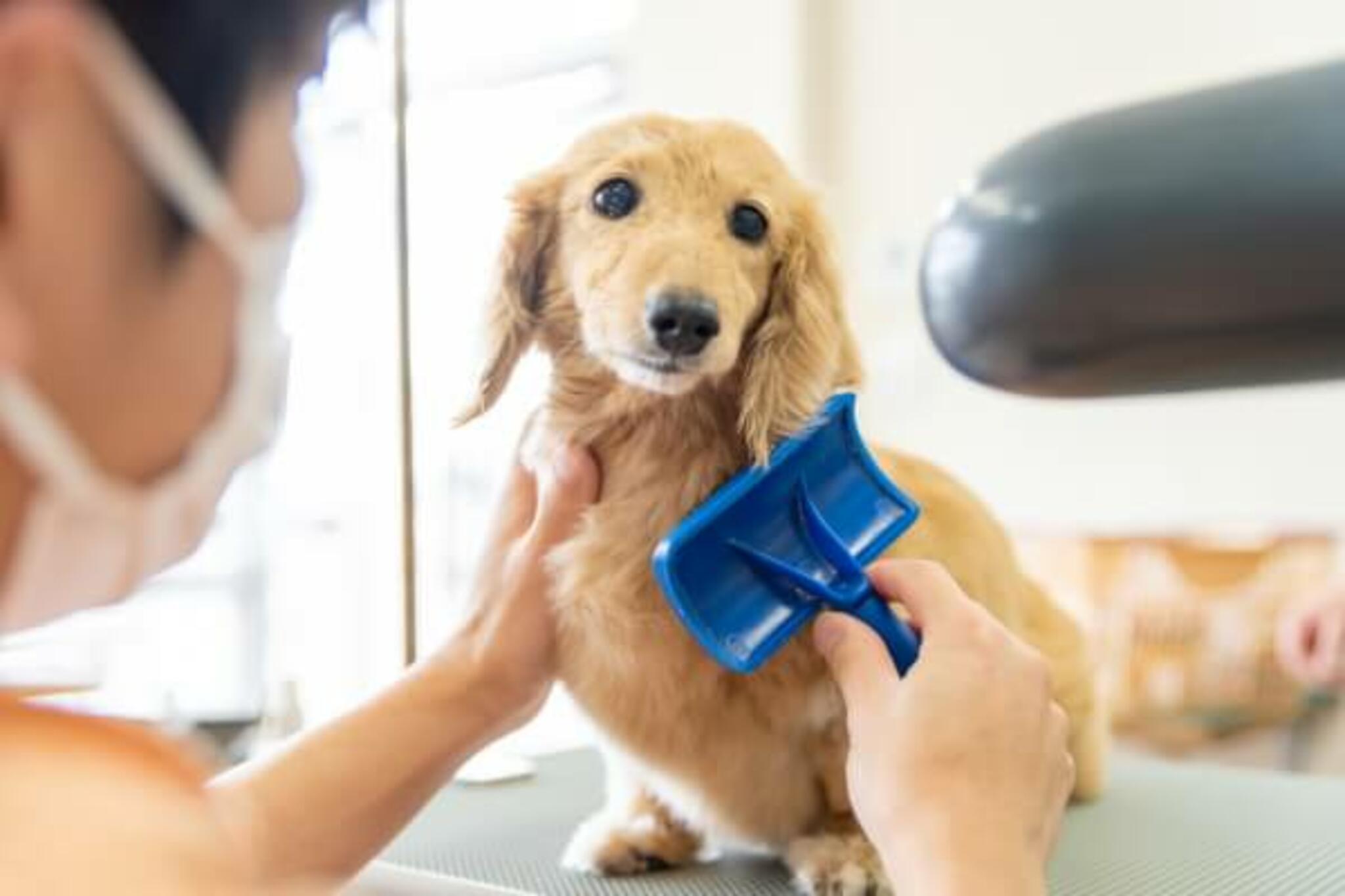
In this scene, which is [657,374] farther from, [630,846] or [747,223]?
[630,846]

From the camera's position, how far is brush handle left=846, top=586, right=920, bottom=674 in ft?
2.63

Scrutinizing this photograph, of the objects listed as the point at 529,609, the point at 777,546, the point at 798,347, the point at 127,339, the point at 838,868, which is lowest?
the point at 838,868

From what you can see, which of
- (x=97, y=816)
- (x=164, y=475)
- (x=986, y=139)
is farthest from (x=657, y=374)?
(x=986, y=139)

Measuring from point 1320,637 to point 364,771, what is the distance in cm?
102

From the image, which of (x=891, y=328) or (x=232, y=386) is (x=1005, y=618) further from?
(x=891, y=328)

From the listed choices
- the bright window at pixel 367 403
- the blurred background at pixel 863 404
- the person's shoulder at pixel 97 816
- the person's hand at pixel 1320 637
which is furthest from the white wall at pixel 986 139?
the person's shoulder at pixel 97 816

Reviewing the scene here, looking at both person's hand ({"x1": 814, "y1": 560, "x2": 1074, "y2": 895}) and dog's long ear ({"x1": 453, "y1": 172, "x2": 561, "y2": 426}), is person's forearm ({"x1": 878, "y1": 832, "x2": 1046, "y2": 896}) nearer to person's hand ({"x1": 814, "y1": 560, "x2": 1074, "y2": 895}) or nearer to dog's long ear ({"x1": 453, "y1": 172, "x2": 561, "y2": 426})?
person's hand ({"x1": 814, "y1": 560, "x2": 1074, "y2": 895})

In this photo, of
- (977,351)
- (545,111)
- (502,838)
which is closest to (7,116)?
(977,351)

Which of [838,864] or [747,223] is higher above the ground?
[747,223]

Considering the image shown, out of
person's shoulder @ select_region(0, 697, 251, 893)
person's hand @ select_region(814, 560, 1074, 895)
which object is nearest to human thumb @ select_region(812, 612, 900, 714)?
person's hand @ select_region(814, 560, 1074, 895)

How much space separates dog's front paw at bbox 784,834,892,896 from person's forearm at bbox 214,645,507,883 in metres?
0.26

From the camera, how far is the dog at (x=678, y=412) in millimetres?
908

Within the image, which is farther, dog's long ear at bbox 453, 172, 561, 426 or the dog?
dog's long ear at bbox 453, 172, 561, 426

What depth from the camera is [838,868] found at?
0.93 m
